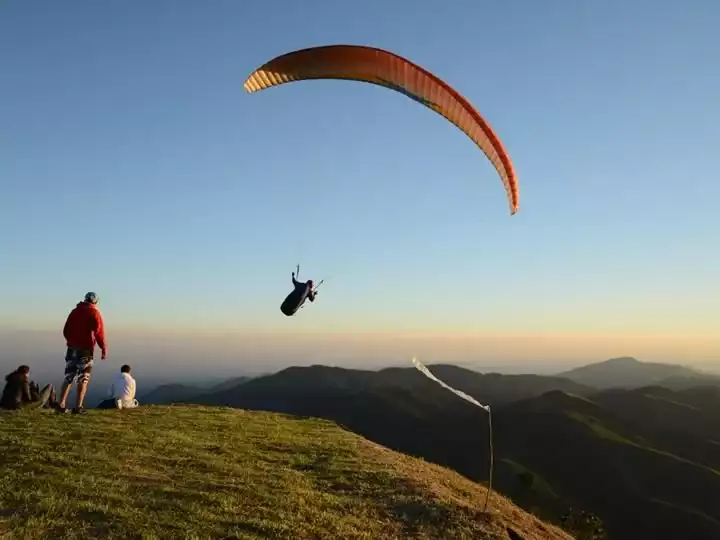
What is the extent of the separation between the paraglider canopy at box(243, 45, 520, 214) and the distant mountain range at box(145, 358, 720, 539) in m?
51.5

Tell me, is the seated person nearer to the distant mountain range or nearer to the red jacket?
the red jacket

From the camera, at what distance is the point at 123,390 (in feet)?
62.8

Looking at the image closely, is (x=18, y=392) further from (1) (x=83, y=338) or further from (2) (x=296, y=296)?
(2) (x=296, y=296)

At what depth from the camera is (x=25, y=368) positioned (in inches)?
695

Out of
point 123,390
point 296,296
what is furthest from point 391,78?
point 123,390

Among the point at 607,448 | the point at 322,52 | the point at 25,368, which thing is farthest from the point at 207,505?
the point at 607,448

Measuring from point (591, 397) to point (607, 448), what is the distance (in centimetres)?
7629

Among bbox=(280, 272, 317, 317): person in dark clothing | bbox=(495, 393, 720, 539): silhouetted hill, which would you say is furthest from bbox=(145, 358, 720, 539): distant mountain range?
bbox=(280, 272, 317, 317): person in dark clothing

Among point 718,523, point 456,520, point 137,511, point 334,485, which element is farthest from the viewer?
point 718,523

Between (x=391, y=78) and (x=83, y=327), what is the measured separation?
33.4 ft

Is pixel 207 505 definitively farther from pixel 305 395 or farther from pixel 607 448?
pixel 305 395

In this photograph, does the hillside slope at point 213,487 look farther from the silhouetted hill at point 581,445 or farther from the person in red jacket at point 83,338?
the silhouetted hill at point 581,445

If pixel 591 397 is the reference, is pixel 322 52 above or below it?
above

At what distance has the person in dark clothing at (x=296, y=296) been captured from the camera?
17.7 metres
